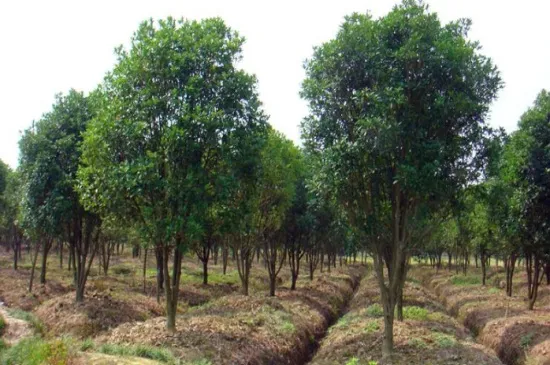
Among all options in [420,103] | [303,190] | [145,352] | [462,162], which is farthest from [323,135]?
[303,190]

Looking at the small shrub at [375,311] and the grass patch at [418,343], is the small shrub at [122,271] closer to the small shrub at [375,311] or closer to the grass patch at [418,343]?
the small shrub at [375,311]

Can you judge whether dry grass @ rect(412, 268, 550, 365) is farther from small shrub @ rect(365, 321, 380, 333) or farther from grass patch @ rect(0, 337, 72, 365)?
grass patch @ rect(0, 337, 72, 365)

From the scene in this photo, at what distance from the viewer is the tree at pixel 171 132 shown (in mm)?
16812

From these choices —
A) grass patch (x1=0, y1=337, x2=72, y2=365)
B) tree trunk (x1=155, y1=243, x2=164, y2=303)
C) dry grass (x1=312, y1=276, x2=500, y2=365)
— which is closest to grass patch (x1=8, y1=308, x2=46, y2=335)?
tree trunk (x1=155, y1=243, x2=164, y2=303)

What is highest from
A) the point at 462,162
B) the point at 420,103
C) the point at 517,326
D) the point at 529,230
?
the point at 420,103

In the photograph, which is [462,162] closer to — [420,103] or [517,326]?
[420,103]

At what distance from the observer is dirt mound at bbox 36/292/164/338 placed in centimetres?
2231

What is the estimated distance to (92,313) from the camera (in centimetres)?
2367

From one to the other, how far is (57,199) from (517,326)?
23.7m

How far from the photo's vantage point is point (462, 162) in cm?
1797

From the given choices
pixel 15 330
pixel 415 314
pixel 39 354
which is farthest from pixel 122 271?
pixel 39 354

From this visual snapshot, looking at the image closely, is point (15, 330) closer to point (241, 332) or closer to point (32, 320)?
→ point (32, 320)

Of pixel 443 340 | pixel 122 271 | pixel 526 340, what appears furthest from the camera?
pixel 122 271

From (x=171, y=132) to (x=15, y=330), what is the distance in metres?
11.3
